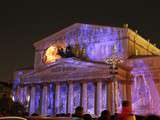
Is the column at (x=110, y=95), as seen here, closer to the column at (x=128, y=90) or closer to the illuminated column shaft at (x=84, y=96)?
the column at (x=128, y=90)

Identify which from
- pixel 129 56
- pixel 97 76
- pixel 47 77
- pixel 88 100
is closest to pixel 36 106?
pixel 47 77

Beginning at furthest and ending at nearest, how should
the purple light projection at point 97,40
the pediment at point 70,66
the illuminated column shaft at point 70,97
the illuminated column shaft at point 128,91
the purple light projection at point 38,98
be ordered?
1. the purple light projection at point 38,98
2. the purple light projection at point 97,40
3. the illuminated column shaft at point 70,97
4. the illuminated column shaft at point 128,91
5. the pediment at point 70,66

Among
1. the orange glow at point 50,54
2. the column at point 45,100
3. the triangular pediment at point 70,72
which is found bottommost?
the column at point 45,100

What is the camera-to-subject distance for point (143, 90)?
1887 inches

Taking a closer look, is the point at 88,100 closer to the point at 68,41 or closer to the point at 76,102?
the point at 76,102

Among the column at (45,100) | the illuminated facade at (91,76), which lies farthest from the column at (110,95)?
the column at (45,100)

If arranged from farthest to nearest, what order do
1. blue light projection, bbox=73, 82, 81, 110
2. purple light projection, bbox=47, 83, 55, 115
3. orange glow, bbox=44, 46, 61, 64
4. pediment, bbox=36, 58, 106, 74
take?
orange glow, bbox=44, 46, 61, 64 → purple light projection, bbox=47, 83, 55, 115 → blue light projection, bbox=73, 82, 81, 110 → pediment, bbox=36, 58, 106, 74

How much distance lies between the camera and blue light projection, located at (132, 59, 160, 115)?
1831 inches

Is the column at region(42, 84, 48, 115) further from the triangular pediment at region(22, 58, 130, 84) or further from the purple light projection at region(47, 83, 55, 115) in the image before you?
the triangular pediment at region(22, 58, 130, 84)

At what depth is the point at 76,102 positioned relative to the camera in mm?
49375

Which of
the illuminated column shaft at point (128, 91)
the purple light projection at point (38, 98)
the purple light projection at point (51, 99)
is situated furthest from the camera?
the purple light projection at point (38, 98)

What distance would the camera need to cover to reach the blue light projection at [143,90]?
46.5 metres

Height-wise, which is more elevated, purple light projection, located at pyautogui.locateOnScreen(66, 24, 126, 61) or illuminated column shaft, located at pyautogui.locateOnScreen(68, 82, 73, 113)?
purple light projection, located at pyautogui.locateOnScreen(66, 24, 126, 61)

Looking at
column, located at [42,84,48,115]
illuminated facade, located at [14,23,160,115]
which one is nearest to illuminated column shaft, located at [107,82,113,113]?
illuminated facade, located at [14,23,160,115]
